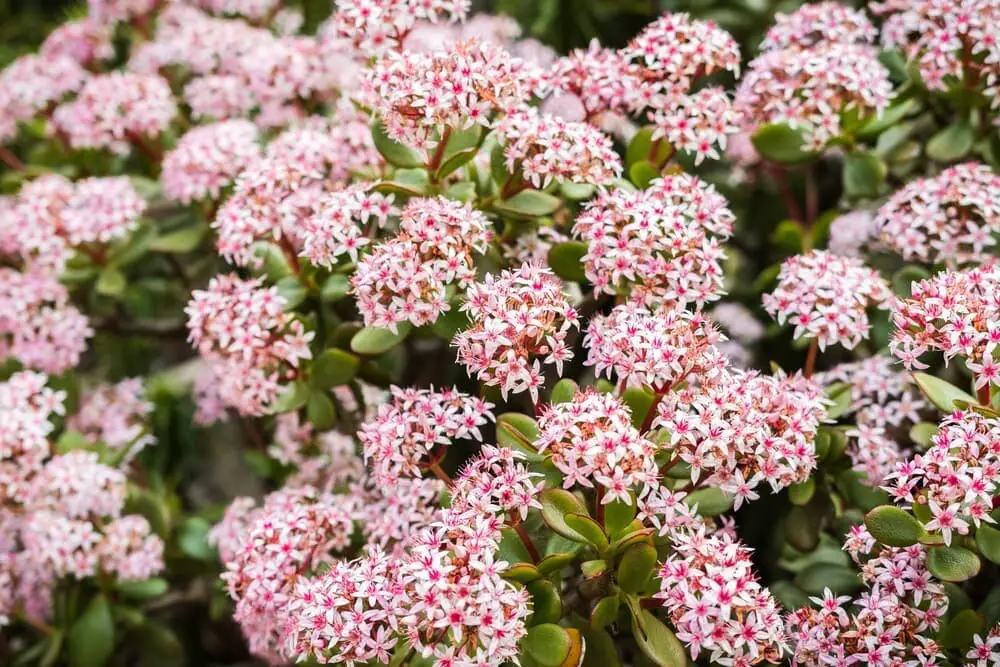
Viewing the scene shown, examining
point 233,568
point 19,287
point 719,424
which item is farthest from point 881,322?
point 19,287

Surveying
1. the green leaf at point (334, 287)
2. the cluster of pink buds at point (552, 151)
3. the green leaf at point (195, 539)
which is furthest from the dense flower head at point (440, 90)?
the green leaf at point (195, 539)

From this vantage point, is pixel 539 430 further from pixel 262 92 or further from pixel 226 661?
pixel 226 661

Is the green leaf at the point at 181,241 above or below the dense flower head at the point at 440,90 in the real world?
below

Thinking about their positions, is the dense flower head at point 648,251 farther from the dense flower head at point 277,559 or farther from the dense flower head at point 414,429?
the dense flower head at point 277,559

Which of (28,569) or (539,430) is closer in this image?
(539,430)

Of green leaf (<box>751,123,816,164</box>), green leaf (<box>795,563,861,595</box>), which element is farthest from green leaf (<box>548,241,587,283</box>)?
green leaf (<box>795,563,861,595</box>)

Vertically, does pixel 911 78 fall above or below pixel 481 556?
above

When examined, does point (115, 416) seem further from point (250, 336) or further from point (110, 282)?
point (250, 336)
